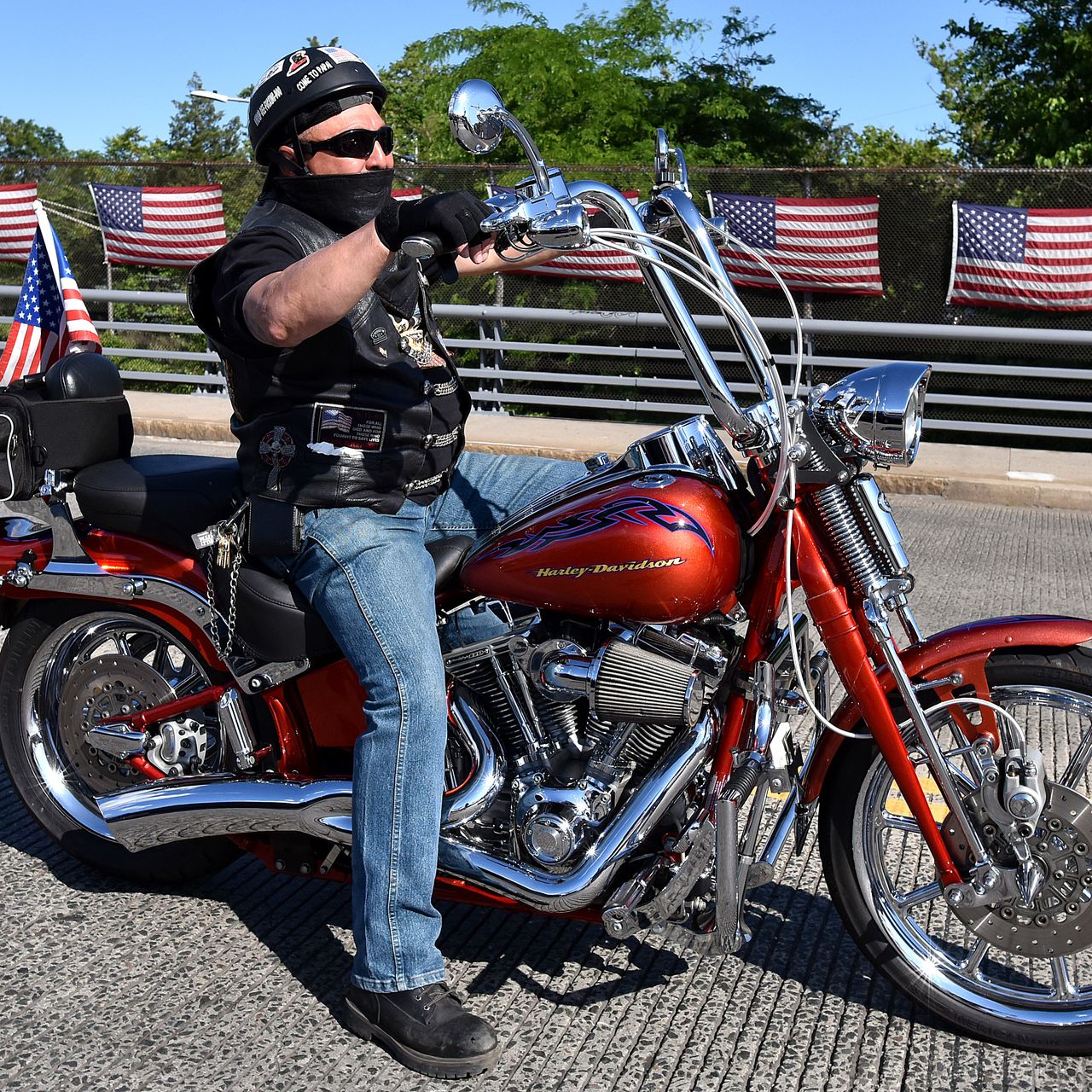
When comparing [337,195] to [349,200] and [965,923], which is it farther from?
[965,923]

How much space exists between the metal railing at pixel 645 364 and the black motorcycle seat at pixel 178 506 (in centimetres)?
756

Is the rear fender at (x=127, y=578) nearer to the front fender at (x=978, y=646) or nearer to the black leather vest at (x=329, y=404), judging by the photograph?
the black leather vest at (x=329, y=404)

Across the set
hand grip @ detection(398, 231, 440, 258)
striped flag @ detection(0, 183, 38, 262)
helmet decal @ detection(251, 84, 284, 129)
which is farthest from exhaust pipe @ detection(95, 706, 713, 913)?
striped flag @ detection(0, 183, 38, 262)

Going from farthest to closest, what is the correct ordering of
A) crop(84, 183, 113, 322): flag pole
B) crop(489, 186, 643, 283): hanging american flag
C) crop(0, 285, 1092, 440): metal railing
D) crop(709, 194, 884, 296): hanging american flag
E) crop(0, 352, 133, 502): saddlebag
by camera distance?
crop(84, 183, 113, 322): flag pole < crop(489, 186, 643, 283): hanging american flag < crop(709, 194, 884, 296): hanging american flag < crop(0, 285, 1092, 440): metal railing < crop(0, 352, 133, 502): saddlebag

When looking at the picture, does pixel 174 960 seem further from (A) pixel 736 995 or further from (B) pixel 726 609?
(B) pixel 726 609

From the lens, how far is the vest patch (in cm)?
271

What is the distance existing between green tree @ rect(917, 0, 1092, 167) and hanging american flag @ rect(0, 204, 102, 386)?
459 inches

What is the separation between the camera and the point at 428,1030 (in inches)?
105

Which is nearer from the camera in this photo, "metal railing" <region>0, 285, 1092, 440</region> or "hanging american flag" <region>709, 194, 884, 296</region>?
"metal railing" <region>0, 285, 1092, 440</region>

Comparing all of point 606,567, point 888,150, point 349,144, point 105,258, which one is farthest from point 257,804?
point 888,150

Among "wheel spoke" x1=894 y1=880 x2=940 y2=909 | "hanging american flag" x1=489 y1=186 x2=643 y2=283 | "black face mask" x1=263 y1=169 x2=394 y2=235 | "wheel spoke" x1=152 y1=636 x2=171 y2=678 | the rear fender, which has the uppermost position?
"black face mask" x1=263 y1=169 x2=394 y2=235

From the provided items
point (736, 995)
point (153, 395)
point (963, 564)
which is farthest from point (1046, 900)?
point (153, 395)

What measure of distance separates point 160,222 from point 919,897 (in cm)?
1227

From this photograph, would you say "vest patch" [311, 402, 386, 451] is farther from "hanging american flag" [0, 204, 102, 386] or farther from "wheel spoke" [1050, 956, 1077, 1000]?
"wheel spoke" [1050, 956, 1077, 1000]
